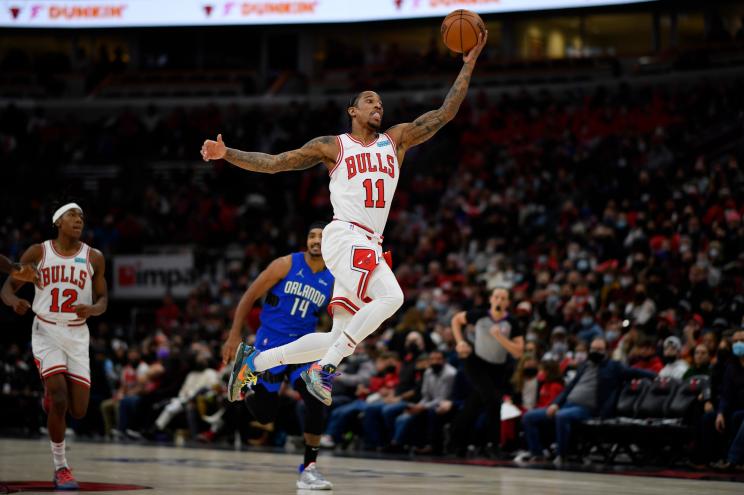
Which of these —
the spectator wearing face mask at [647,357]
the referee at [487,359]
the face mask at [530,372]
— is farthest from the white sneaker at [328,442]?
the spectator wearing face mask at [647,357]

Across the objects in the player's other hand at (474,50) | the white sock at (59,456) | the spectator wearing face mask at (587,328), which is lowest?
the white sock at (59,456)

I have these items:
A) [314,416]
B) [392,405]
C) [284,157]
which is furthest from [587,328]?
[284,157]

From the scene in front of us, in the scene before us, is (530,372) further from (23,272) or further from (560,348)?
(23,272)

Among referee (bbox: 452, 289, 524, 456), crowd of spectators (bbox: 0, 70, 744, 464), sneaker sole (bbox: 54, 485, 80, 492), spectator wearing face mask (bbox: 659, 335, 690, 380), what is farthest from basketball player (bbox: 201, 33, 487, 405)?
spectator wearing face mask (bbox: 659, 335, 690, 380)

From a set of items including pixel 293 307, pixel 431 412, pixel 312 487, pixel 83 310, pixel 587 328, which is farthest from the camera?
pixel 587 328

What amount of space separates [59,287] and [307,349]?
7.26ft

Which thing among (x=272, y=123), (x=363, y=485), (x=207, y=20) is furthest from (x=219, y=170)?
(x=363, y=485)

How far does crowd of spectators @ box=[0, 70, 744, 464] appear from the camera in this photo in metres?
13.9

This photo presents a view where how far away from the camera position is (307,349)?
305 inches

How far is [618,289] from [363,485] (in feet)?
27.0

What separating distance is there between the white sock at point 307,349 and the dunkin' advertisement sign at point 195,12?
1839cm

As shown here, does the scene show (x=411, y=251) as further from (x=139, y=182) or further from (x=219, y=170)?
(x=139, y=182)

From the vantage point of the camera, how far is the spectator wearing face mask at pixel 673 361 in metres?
12.1

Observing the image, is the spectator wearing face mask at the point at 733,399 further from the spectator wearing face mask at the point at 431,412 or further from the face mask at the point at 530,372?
the spectator wearing face mask at the point at 431,412
